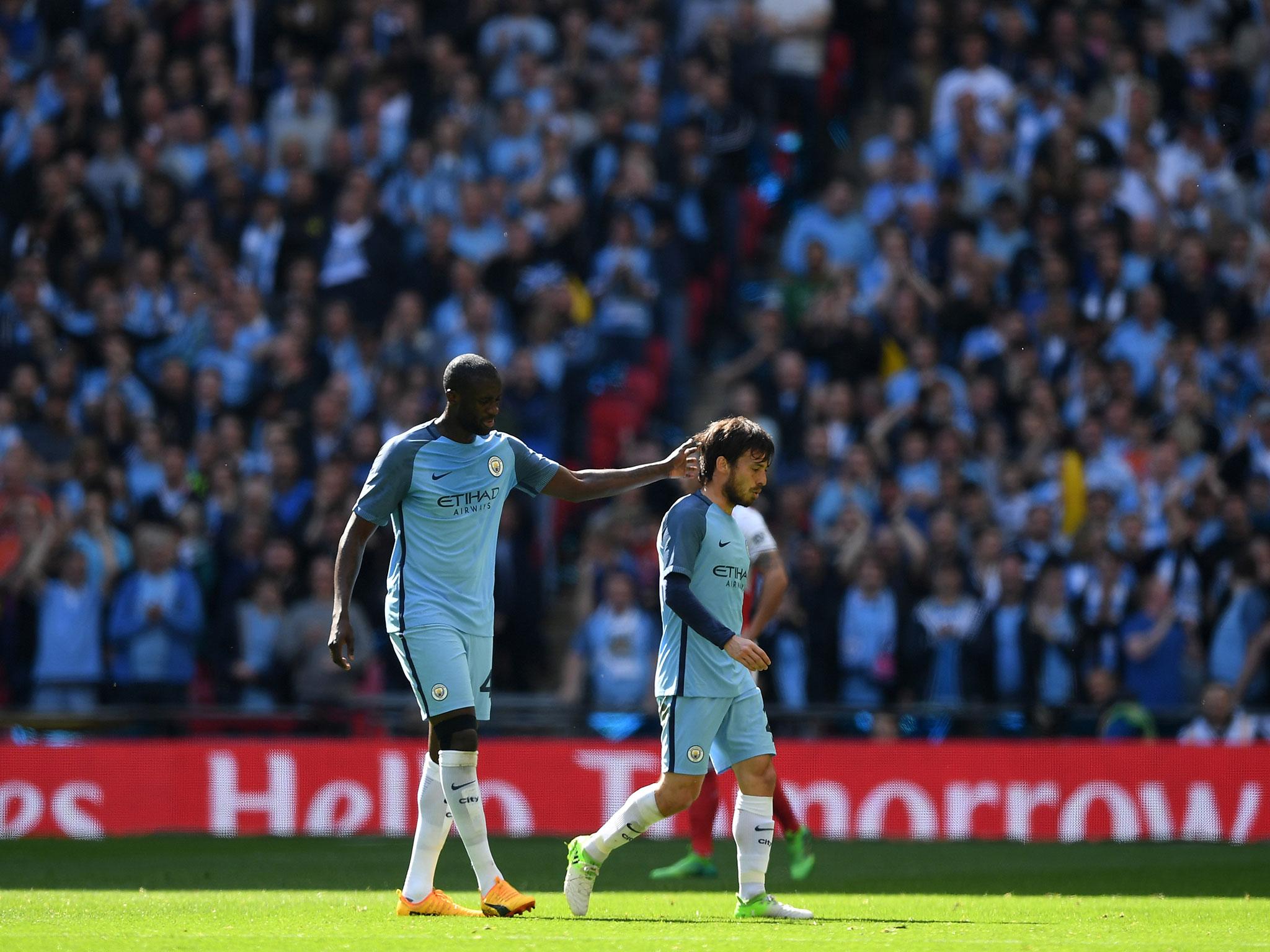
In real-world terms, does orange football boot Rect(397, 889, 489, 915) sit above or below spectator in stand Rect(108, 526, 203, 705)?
below

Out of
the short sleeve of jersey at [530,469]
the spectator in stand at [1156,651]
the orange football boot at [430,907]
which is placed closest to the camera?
the orange football boot at [430,907]

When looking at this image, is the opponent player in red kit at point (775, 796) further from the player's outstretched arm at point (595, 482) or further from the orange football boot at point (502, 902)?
the orange football boot at point (502, 902)

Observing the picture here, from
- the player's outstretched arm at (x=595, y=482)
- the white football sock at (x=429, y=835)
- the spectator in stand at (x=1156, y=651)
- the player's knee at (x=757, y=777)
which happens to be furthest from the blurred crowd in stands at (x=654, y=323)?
the player's knee at (x=757, y=777)

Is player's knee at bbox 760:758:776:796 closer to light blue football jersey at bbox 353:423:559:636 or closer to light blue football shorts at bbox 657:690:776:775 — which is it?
light blue football shorts at bbox 657:690:776:775

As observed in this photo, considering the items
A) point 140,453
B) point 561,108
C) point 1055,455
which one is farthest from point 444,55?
point 1055,455

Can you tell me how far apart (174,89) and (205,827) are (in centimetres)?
857

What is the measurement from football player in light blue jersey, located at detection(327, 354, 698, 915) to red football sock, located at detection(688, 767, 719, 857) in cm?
310

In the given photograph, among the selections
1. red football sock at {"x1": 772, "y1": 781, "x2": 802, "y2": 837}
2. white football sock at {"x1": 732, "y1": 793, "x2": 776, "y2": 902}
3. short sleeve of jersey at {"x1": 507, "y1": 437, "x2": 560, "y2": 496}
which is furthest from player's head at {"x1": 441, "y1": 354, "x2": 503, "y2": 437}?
red football sock at {"x1": 772, "y1": 781, "x2": 802, "y2": 837}

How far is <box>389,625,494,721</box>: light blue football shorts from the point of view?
28.2 ft

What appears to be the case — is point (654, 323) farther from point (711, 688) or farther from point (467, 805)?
point (467, 805)

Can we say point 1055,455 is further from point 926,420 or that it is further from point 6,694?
point 6,694

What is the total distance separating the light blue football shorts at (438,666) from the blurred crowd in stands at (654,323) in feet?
21.9

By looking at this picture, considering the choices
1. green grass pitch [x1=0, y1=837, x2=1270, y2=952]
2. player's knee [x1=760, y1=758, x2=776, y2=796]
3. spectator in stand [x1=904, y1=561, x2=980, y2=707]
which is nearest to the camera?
green grass pitch [x1=0, y1=837, x2=1270, y2=952]

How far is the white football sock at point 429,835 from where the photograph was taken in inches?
348
